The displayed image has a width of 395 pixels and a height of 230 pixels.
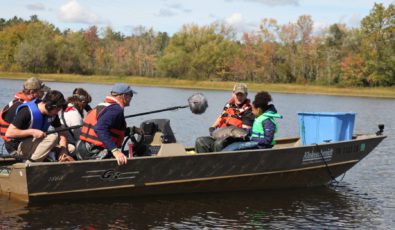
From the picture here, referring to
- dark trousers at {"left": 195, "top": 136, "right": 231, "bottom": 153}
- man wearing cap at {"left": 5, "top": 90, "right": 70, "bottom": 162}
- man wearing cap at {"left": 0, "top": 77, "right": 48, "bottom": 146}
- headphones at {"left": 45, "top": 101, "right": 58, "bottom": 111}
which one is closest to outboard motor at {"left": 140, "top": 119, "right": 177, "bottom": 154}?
dark trousers at {"left": 195, "top": 136, "right": 231, "bottom": 153}

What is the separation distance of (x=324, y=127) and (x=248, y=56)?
63.7 metres

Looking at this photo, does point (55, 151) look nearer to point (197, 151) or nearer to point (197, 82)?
point (197, 151)

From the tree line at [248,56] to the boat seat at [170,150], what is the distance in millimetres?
56911

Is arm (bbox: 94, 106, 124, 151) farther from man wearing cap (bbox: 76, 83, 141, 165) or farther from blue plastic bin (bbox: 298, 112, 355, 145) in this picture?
blue plastic bin (bbox: 298, 112, 355, 145)

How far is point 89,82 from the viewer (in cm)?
7006

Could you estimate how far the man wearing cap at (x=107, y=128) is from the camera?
9.08 metres

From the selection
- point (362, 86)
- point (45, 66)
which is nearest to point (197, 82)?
point (362, 86)

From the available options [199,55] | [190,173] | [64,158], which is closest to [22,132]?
[64,158]

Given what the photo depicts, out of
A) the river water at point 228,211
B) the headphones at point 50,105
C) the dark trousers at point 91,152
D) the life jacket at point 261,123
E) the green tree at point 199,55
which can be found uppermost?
the green tree at point 199,55

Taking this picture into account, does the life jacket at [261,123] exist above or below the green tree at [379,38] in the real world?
below

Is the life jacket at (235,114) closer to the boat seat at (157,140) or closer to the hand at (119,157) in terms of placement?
the boat seat at (157,140)

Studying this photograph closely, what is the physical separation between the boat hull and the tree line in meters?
54.5

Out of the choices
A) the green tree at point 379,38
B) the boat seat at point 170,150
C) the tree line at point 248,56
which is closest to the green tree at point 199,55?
the tree line at point 248,56

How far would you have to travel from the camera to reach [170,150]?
1002cm
